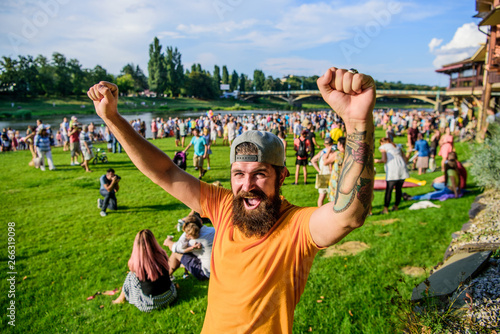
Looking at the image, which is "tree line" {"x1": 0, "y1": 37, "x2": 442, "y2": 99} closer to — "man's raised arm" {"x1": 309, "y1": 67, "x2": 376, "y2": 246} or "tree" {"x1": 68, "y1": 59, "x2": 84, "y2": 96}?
"tree" {"x1": 68, "y1": 59, "x2": 84, "y2": 96}

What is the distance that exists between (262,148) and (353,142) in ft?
1.95

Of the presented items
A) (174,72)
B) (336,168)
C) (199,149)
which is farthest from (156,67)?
(336,168)

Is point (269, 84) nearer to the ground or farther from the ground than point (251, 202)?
farther from the ground

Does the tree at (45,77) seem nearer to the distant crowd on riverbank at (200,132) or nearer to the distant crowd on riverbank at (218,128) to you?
the distant crowd on riverbank at (200,132)

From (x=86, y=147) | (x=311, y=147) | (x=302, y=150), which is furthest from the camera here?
(x=86, y=147)

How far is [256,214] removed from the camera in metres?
1.75

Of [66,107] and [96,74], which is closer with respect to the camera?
[66,107]

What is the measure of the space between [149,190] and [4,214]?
376 cm

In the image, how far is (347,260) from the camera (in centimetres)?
507

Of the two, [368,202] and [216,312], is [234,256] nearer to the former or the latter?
[216,312]

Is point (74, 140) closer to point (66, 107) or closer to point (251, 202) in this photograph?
point (251, 202)

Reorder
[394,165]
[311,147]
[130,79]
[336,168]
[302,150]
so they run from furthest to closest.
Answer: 1. [130,79]
2. [311,147]
3. [302,150]
4. [394,165]
5. [336,168]

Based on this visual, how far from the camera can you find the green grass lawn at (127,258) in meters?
3.88

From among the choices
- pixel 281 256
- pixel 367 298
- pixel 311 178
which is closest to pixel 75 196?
pixel 311 178
